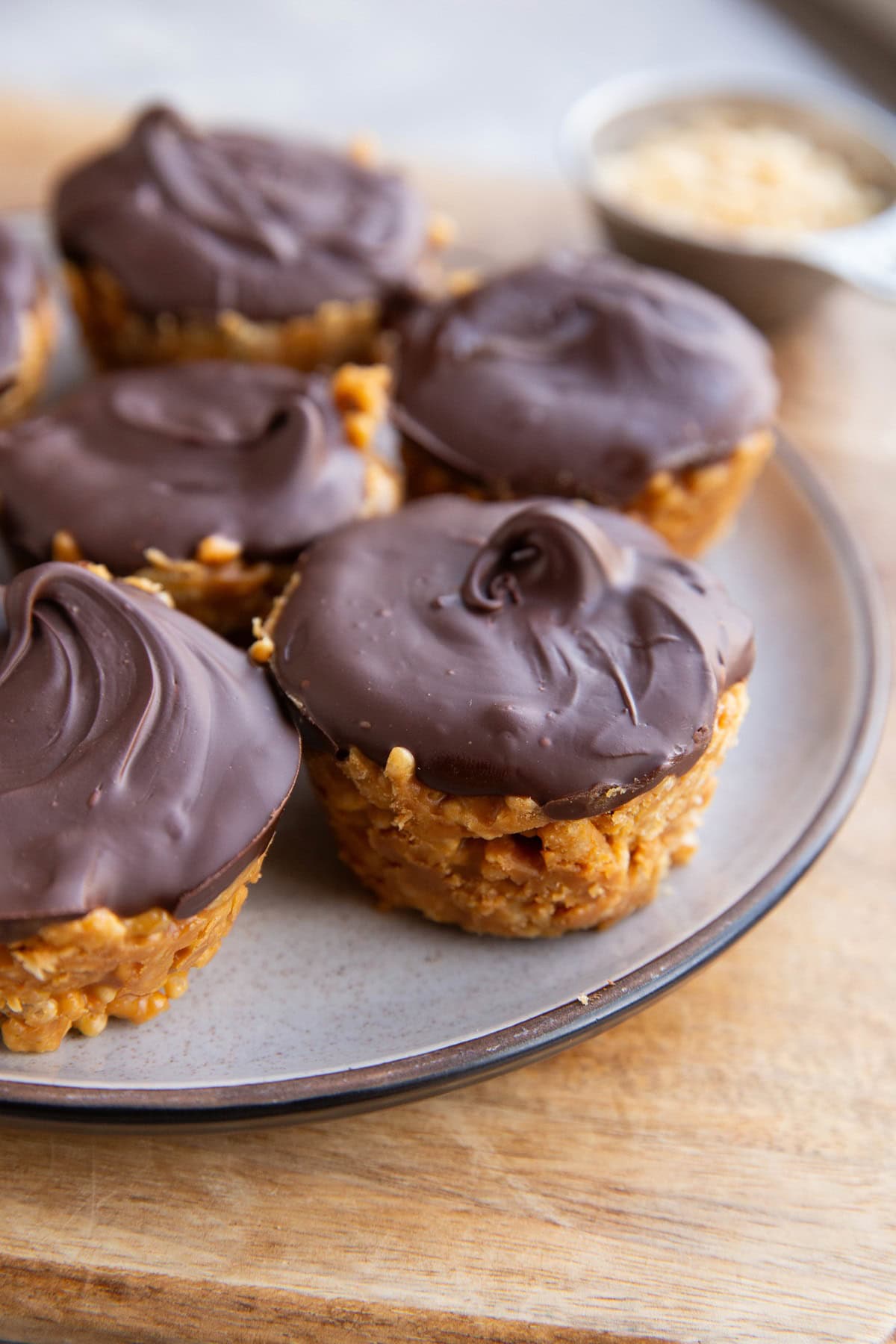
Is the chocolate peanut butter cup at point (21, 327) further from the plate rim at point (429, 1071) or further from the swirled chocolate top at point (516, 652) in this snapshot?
the plate rim at point (429, 1071)

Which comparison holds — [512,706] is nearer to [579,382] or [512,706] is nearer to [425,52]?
[579,382]

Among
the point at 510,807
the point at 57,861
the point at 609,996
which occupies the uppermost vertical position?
the point at 57,861

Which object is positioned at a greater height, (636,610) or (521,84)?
(636,610)

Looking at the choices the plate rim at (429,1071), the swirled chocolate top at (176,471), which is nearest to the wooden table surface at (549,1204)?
the plate rim at (429,1071)

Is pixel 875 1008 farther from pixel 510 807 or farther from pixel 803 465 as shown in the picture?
pixel 803 465

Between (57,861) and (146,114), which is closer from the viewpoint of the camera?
(57,861)

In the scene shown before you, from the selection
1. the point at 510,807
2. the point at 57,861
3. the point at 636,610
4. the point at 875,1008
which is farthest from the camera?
the point at 875,1008

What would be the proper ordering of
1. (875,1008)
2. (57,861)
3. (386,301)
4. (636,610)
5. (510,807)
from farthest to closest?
(386,301), (875,1008), (636,610), (510,807), (57,861)

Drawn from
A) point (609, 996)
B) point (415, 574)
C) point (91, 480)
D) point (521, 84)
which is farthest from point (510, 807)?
point (521, 84)
